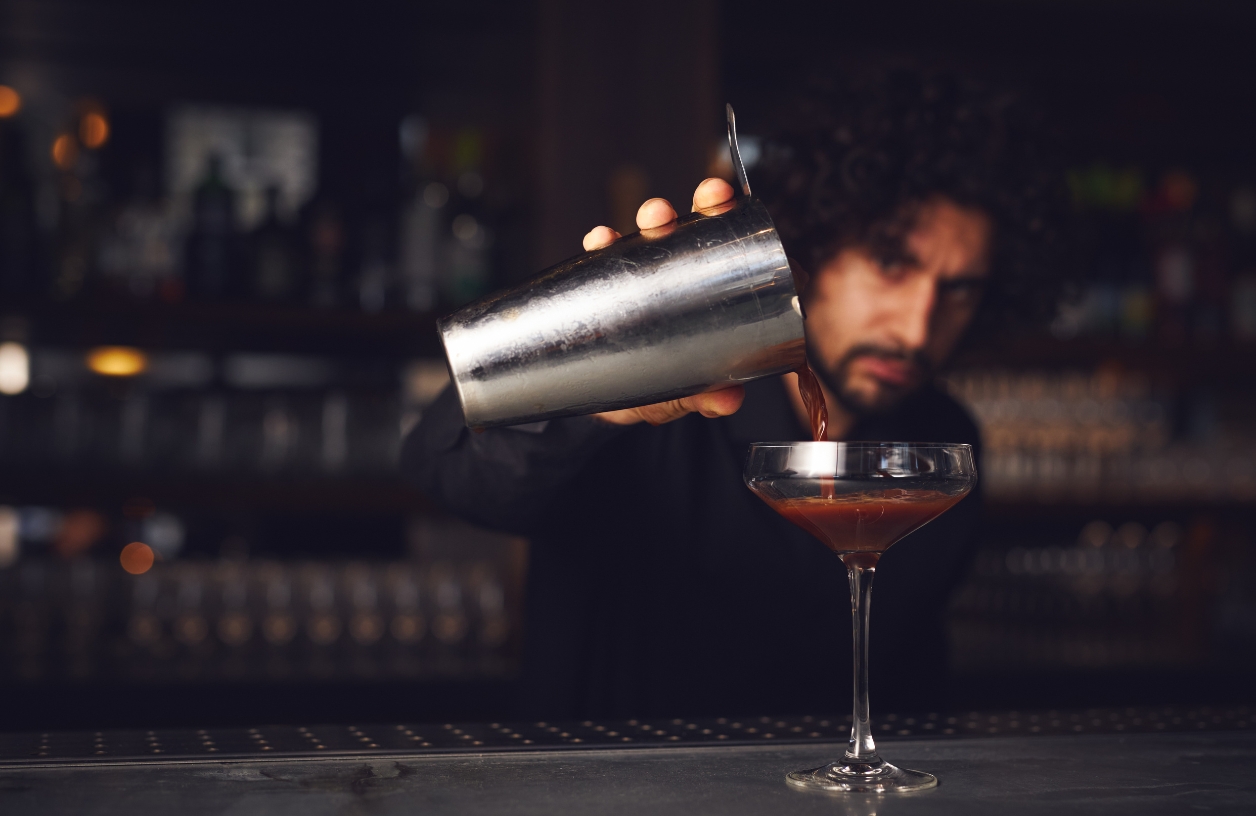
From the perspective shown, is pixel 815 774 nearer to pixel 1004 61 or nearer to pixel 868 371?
pixel 868 371

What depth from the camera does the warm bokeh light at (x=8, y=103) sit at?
2232 mm

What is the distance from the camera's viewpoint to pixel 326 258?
2242 mm

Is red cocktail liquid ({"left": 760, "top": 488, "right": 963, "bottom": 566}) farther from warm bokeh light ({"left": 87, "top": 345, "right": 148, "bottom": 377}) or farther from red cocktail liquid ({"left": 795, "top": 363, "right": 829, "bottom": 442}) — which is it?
warm bokeh light ({"left": 87, "top": 345, "right": 148, "bottom": 377})

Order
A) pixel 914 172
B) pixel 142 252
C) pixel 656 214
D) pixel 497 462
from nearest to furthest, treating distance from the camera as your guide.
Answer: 1. pixel 656 214
2. pixel 497 462
3. pixel 914 172
4. pixel 142 252

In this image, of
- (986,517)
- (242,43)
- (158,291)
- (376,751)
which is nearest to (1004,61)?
(986,517)

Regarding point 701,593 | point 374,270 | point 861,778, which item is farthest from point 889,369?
point 374,270

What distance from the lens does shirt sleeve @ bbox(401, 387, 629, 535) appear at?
106 cm

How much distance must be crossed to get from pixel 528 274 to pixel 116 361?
82 centimetres

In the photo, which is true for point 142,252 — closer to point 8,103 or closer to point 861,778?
point 8,103

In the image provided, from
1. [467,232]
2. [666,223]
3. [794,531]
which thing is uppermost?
[467,232]

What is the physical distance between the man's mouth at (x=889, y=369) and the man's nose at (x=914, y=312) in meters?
0.02

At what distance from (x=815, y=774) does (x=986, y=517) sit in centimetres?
176

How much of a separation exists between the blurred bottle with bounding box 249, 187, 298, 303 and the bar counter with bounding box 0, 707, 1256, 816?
4.67 feet

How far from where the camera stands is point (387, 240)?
2277 mm
